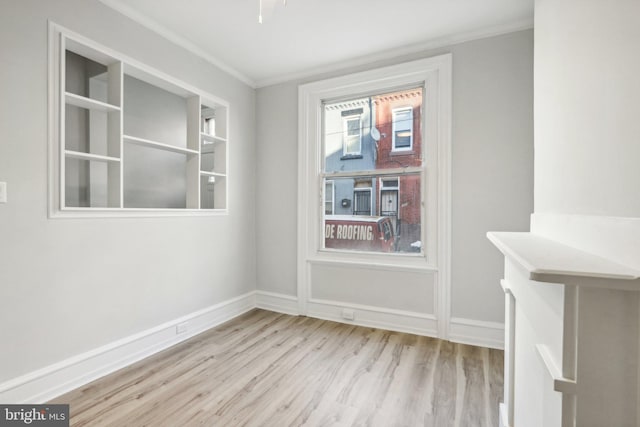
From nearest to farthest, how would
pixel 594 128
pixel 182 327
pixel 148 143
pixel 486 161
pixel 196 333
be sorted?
pixel 594 128 → pixel 148 143 → pixel 486 161 → pixel 182 327 → pixel 196 333

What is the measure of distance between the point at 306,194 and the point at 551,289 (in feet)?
8.70

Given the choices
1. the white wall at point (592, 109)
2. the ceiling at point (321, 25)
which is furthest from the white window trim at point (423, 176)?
the white wall at point (592, 109)

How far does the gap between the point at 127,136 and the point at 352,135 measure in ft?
6.55

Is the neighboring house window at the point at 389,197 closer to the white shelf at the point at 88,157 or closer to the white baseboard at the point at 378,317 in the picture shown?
the white baseboard at the point at 378,317

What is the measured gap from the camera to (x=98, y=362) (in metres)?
1.99

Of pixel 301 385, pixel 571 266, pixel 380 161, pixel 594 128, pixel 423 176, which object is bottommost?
pixel 301 385

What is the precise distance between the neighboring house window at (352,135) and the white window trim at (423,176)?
0.89 ft

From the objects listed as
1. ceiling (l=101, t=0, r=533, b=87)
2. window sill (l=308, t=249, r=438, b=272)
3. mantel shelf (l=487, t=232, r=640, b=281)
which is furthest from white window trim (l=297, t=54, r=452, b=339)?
mantel shelf (l=487, t=232, r=640, b=281)

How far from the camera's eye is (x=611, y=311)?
537 millimetres

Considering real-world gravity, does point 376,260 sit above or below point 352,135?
below

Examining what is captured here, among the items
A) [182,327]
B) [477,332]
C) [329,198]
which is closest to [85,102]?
[182,327]

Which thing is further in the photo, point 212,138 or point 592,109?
point 212,138

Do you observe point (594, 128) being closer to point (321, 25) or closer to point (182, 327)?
point (321, 25)

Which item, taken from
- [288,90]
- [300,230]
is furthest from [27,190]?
[288,90]
